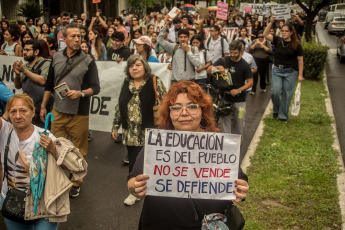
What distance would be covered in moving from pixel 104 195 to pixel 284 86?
15.9 ft

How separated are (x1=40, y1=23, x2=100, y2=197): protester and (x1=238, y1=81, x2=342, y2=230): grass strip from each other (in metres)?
2.26

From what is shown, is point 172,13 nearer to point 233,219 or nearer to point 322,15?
point 233,219

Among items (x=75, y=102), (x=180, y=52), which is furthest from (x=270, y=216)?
(x=180, y=52)

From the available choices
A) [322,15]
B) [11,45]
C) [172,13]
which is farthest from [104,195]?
[322,15]

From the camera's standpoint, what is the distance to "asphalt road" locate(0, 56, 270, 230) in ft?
15.1

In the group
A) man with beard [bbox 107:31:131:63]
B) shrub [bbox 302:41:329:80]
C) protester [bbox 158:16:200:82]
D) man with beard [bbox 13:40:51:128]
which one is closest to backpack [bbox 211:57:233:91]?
Answer: protester [bbox 158:16:200:82]

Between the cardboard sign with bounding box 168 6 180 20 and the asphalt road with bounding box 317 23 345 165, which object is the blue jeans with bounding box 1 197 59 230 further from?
the cardboard sign with bounding box 168 6 180 20

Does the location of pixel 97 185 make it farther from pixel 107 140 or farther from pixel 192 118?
pixel 192 118

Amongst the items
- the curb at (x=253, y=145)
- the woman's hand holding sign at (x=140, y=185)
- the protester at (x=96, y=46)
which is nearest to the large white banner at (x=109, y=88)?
the protester at (x=96, y=46)

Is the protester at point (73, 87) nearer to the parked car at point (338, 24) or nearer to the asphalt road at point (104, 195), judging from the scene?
the asphalt road at point (104, 195)

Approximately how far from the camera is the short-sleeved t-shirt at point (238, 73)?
6.75 m

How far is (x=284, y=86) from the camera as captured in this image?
28.2 ft

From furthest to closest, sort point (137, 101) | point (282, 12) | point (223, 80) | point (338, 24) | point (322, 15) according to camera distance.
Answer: point (322, 15), point (338, 24), point (282, 12), point (223, 80), point (137, 101)

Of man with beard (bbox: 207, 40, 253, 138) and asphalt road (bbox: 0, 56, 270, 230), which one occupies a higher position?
man with beard (bbox: 207, 40, 253, 138)
